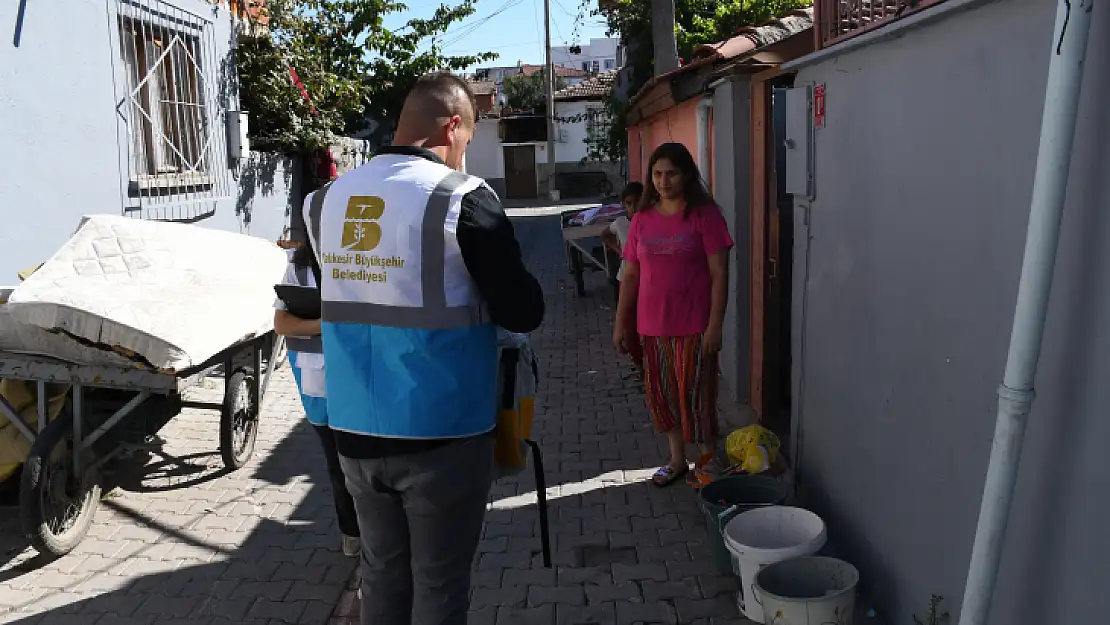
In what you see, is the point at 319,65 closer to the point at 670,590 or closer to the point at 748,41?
the point at 748,41

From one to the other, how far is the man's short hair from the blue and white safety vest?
209mm

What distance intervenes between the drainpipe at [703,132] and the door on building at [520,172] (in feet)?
115

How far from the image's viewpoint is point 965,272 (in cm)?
285

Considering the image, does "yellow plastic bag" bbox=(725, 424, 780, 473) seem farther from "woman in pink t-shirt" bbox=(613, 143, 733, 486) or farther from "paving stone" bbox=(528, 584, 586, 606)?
"paving stone" bbox=(528, 584, 586, 606)

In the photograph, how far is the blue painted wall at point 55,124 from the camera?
18.8 ft

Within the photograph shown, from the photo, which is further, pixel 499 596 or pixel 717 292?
pixel 717 292

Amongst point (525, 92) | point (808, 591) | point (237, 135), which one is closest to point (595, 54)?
point (525, 92)

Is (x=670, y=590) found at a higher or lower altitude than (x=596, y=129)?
lower

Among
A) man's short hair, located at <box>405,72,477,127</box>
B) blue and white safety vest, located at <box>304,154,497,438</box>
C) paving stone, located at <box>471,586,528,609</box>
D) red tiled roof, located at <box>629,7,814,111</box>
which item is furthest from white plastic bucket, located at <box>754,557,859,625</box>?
red tiled roof, located at <box>629,7,814,111</box>

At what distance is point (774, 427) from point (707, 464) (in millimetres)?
1234

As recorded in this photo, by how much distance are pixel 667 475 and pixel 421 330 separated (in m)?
3.06

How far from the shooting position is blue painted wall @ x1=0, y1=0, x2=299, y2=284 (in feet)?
18.8

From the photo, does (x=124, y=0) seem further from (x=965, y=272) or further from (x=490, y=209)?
(x=965, y=272)

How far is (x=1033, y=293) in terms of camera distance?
229 cm
